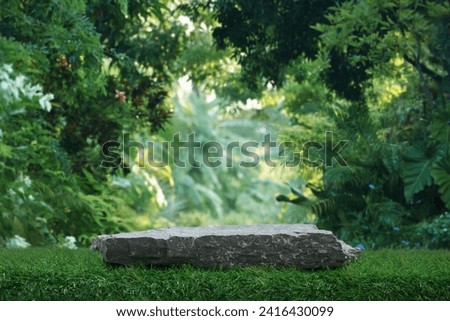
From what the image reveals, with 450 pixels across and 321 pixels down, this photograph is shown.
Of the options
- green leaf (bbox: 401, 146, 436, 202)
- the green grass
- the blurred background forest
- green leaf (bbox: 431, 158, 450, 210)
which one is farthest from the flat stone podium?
green leaf (bbox: 401, 146, 436, 202)

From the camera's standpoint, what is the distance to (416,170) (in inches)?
465

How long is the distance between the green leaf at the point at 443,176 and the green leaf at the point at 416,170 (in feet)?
0.94

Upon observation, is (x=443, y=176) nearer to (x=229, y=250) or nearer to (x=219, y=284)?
(x=229, y=250)

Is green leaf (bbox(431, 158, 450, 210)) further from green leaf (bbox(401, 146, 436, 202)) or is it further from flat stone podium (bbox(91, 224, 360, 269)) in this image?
flat stone podium (bbox(91, 224, 360, 269))

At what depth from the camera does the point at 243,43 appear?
1316 centimetres

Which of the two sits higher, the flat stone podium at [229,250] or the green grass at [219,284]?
the flat stone podium at [229,250]

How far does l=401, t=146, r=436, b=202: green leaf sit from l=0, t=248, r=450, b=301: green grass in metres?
4.86

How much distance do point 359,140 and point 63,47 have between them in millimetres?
4759

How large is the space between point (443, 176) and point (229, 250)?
5185 millimetres

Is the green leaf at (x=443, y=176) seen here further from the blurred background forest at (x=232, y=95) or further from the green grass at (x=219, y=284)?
the green grass at (x=219, y=284)

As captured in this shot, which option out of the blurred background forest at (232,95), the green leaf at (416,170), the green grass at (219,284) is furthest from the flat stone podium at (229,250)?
the green leaf at (416,170)

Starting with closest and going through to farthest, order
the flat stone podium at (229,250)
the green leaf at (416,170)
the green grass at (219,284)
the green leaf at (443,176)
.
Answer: the green grass at (219,284)
the flat stone podium at (229,250)
the green leaf at (443,176)
the green leaf at (416,170)

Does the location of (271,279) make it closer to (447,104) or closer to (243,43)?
(447,104)

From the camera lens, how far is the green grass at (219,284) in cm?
661
